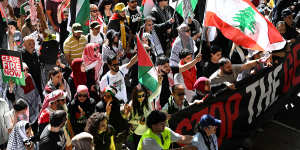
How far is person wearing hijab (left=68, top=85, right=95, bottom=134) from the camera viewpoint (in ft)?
20.9

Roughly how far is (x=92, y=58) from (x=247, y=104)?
2.88 metres

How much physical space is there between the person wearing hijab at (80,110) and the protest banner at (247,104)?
141 cm

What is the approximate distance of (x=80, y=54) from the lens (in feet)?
28.6

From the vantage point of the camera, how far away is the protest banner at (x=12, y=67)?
22.6 ft

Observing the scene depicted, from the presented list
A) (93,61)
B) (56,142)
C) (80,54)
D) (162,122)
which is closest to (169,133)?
(162,122)

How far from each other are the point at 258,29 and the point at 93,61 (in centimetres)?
297

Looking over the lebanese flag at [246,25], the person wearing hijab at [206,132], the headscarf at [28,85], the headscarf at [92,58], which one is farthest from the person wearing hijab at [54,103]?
the lebanese flag at [246,25]

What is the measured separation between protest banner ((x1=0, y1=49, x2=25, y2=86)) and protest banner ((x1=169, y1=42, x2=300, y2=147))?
269 centimetres

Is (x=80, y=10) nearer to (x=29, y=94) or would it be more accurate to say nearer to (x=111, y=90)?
(x=29, y=94)

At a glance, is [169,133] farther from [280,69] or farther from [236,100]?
[280,69]

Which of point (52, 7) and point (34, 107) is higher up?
point (52, 7)

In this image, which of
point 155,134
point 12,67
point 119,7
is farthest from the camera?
point 119,7

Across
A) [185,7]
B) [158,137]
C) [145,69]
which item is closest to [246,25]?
[145,69]

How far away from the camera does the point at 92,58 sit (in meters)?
7.99
